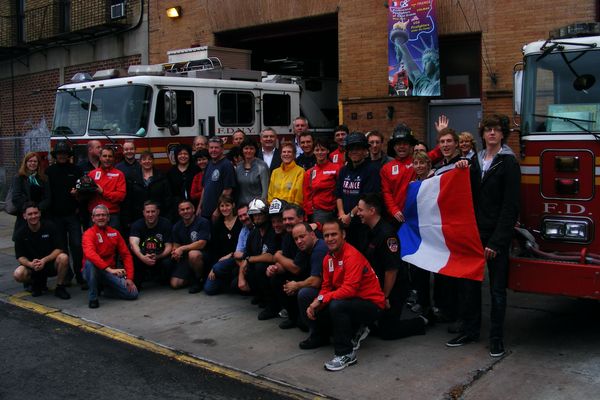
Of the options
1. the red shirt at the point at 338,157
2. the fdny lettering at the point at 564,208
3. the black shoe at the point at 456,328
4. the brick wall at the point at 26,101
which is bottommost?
the black shoe at the point at 456,328

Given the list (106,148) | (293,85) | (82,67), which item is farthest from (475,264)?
(82,67)

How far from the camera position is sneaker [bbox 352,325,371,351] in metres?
5.95

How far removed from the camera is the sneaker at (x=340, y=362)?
18.2 ft

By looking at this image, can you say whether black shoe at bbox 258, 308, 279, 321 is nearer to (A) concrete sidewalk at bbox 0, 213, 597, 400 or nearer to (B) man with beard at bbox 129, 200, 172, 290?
(A) concrete sidewalk at bbox 0, 213, 597, 400

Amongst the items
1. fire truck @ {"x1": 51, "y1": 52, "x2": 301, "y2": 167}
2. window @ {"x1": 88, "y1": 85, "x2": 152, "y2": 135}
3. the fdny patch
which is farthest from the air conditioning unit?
the fdny patch

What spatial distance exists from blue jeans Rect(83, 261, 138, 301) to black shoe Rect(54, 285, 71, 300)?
1.24 ft

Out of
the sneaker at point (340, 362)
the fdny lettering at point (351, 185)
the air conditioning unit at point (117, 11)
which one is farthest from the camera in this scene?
the air conditioning unit at point (117, 11)

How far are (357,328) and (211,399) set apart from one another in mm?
1576

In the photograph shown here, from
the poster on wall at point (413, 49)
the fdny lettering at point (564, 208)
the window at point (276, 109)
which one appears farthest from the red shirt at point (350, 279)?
the window at point (276, 109)

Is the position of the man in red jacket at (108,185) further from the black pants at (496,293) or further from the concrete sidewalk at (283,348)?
the black pants at (496,293)

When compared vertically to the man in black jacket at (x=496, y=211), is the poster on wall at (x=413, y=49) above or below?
above

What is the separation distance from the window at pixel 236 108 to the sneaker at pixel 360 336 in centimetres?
664

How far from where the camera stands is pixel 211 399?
16.4 feet

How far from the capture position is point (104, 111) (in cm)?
1116
